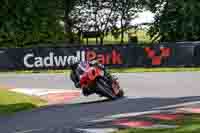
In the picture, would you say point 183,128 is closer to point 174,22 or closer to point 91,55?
point 91,55

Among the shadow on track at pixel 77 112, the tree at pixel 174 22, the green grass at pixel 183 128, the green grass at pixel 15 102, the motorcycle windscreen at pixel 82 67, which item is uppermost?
the tree at pixel 174 22

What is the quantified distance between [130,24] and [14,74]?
1750cm

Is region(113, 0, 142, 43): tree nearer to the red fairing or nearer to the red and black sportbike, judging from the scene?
the red and black sportbike

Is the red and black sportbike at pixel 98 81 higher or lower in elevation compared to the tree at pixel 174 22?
lower

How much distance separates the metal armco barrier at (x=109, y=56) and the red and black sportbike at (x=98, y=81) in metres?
12.7

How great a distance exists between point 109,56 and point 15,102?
13.5 meters

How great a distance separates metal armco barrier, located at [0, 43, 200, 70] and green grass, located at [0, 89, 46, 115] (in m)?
11.3

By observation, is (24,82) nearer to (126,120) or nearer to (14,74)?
(14,74)

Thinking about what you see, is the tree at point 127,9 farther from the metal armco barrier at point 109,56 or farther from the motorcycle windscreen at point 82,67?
the motorcycle windscreen at point 82,67

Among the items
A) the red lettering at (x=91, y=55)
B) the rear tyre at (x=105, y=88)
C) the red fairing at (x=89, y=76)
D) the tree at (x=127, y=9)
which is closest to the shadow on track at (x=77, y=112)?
the rear tyre at (x=105, y=88)

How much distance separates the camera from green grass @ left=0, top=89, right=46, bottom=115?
62.2ft

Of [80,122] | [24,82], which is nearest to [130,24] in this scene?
[24,82]

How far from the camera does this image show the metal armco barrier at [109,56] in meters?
33.1

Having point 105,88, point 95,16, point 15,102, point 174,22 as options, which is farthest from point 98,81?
point 95,16
